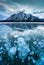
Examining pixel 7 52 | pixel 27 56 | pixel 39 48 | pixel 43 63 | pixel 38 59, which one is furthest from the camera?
pixel 39 48

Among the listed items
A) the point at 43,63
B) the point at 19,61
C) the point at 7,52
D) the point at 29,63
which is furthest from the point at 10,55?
the point at 43,63

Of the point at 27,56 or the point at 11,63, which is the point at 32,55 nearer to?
the point at 27,56

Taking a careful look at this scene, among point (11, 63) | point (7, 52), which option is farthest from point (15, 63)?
point (7, 52)

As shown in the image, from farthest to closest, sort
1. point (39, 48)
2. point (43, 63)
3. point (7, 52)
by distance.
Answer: point (39, 48) → point (7, 52) → point (43, 63)

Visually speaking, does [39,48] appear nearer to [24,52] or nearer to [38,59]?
[24,52]

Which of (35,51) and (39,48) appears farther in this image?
(39,48)

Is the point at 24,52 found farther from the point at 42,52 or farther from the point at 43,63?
the point at 43,63

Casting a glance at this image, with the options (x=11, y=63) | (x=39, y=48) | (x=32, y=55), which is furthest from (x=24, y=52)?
(x=11, y=63)

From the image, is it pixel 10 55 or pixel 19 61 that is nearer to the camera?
pixel 19 61

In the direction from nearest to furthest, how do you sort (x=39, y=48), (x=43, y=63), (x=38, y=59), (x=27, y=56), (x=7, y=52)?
(x=43, y=63), (x=38, y=59), (x=27, y=56), (x=7, y=52), (x=39, y=48)
